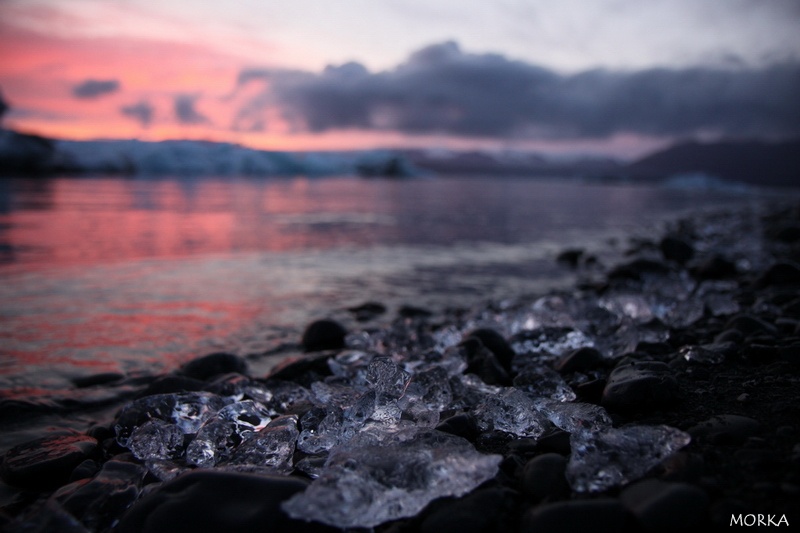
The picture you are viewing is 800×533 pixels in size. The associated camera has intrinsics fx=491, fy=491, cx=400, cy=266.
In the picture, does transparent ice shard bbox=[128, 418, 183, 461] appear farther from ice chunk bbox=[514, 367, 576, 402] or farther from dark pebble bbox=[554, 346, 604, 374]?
dark pebble bbox=[554, 346, 604, 374]

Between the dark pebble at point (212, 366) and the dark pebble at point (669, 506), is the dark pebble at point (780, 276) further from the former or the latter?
the dark pebble at point (212, 366)

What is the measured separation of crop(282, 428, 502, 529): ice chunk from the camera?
177 cm

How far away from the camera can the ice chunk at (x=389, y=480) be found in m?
1.77

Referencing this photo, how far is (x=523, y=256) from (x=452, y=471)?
30.0 ft

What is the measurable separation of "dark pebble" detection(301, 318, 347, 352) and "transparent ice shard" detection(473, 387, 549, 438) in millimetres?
2432

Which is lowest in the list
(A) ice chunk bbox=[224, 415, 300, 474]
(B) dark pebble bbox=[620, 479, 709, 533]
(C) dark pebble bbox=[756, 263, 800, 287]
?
(A) ice chunk bbox=[224, 415, 300, 474]

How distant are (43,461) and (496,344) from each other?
3104mm

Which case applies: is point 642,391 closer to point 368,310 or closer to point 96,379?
point 96,379

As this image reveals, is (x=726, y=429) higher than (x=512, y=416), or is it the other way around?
(x=726, y=429)

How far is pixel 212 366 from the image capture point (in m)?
4.00

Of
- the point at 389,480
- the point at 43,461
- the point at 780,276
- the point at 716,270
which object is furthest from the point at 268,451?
the point at 716,270

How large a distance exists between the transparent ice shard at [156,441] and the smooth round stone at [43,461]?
262 millimetres

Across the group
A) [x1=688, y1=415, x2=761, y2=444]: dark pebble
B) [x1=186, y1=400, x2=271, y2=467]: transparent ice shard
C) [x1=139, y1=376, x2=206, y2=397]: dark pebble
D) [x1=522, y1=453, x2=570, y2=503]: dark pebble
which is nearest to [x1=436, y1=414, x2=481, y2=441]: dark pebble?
[x1=522, y1=453, x2=570, y2=503]: dark pebble

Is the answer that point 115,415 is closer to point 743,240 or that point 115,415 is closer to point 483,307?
point 483,307
